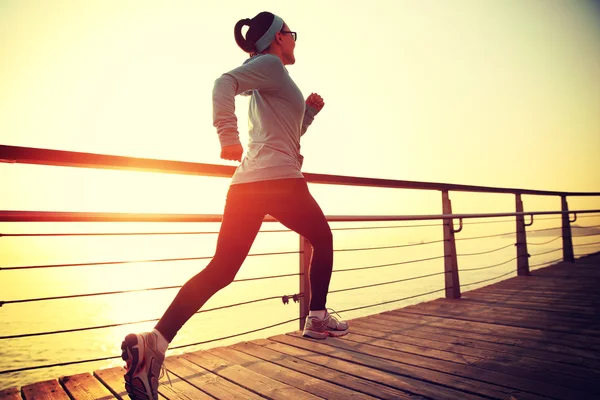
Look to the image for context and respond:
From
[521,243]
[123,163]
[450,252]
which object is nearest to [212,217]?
[123,163]

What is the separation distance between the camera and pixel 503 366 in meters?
1.85

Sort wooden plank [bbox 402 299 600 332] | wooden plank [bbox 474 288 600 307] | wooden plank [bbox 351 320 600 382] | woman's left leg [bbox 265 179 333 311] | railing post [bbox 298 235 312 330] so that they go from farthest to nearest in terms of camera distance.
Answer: wooden plank [bbox 474 288 600 307], railing post [bbox 298 235 312 330], wooden plank [bbox 402 299 600 332], wooden plank [bbox 351 320 600 382], woman's left leg [bbox 265 179 333 311]

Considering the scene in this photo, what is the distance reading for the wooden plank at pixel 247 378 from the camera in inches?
61.8

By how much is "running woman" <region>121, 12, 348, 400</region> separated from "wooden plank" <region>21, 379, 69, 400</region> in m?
0.46

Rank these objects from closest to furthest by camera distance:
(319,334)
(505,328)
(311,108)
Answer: (311,108)
(319,334)
(505,328)

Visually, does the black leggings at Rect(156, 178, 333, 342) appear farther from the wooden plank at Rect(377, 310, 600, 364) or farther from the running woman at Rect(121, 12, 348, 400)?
the wooden plank at Rect(377, 310, 600, 364)

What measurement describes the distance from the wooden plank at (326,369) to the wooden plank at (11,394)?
104 centimetres

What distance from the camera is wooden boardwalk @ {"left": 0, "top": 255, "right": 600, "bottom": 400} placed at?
1576 mm

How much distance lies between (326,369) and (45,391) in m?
1.21

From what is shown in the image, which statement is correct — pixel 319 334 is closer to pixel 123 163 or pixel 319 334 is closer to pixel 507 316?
pixel 123 163

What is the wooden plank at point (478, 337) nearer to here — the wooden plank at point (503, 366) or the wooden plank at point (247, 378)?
the wooden plank at point (503, 366)

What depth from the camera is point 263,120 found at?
5.45 ft

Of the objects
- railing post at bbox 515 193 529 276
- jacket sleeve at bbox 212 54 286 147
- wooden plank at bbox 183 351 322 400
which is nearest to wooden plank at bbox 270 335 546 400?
wooden plank at bbox 183 351 322 400

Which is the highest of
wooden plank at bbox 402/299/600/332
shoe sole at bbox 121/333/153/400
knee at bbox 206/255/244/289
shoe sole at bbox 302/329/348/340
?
knee at bbox 206/255/244/289
